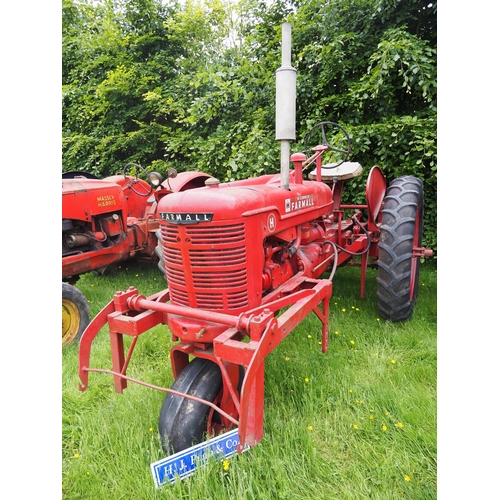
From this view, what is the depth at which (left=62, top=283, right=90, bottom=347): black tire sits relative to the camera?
3279 millimetres

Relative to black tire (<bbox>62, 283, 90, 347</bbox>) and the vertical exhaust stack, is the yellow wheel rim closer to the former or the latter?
black tire (<bbox>62, 283, 90, 347</bbox>)

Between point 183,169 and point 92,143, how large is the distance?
7.66ft

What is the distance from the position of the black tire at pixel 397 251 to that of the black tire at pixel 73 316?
102 inches

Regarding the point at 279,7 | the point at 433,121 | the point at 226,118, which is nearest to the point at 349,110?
the point at 433,121

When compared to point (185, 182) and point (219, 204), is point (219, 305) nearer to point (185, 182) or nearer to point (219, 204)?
point (219, 204)

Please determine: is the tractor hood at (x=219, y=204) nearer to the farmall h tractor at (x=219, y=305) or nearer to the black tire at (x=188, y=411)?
the farmall h tractor at (x=219, y=305)

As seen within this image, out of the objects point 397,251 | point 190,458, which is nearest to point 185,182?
point 397,251

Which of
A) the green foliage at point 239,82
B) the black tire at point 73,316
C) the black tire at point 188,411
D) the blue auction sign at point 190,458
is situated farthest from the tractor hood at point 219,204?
the green foliage at point 239,82

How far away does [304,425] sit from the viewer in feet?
7.03

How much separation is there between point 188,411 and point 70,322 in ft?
6.31

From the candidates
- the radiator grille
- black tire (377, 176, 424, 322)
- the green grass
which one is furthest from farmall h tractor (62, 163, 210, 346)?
black tire (377, 176, 424, 322)

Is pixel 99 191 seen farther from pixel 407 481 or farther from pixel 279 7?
pixel 279 7

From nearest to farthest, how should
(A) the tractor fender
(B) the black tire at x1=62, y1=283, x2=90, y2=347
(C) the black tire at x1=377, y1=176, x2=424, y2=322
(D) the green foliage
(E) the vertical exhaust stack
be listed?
1. (E) the vertical exhaust stack
2. (C) the black tire at x1=377, y1=176, x2=424, y2=322
3. (B) the black tire at x1=62, y1=283, x2=90, y2=347
4. (A) the tractor fender
5. (D) the green foliage

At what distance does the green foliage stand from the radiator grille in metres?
A: 3.58
